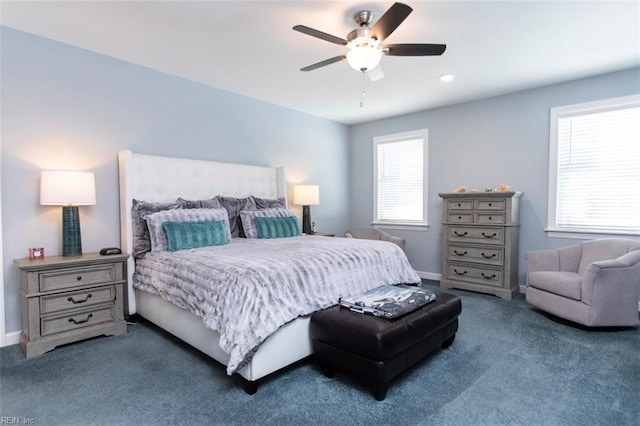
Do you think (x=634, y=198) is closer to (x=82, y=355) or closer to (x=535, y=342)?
(x=535, y=342)

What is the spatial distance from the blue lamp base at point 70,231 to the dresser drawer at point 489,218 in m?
4.35

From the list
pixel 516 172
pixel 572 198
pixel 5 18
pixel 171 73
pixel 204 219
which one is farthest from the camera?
pixel 516 172

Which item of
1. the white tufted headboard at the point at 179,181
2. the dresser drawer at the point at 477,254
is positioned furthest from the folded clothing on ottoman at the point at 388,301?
the white tufted headboard at the point at 179,181

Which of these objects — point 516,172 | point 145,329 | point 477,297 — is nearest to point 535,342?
point 477,297

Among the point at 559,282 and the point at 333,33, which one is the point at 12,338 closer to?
the point at 333,33

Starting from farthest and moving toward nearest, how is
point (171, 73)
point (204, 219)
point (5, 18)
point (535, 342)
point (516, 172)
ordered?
point (516, 172), point (171, 73), point (204, 219), point (535, 342), point (5, 18)

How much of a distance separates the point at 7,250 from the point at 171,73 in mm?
2285

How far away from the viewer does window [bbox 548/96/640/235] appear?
3.60m

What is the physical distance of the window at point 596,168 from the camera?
11.8 ft

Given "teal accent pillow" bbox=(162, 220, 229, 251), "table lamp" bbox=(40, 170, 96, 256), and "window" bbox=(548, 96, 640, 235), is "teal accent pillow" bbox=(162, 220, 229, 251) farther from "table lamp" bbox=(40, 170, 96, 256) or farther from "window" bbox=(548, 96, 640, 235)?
"window" bbox=(548, 96, 640, 235)

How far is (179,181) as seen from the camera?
3754 mm

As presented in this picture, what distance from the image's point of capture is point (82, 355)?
259cm

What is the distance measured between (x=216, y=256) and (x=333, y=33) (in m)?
2.08

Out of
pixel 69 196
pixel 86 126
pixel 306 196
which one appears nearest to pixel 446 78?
pixel 306 196
